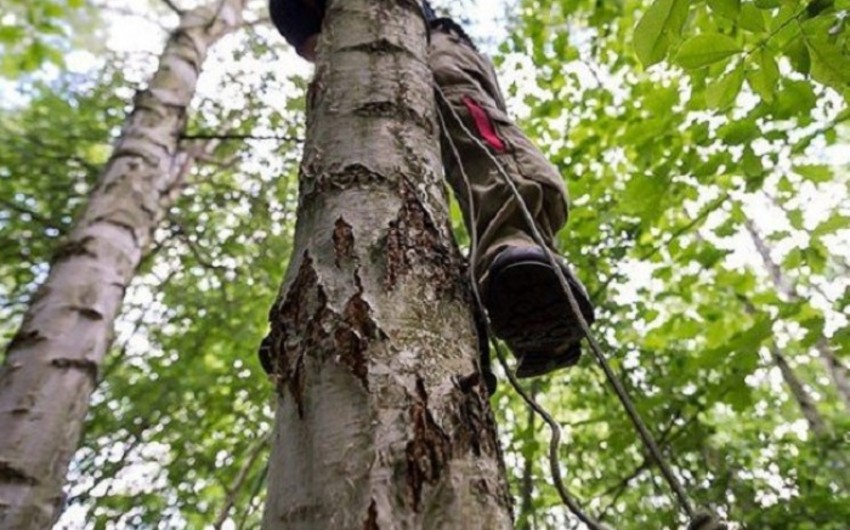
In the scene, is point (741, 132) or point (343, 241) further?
point (741, 132)

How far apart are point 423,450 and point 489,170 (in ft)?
3.46

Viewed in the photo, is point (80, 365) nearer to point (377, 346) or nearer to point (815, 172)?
point (377, 346)

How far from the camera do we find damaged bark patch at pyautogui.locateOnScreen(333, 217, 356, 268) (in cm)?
98

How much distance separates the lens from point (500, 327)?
4.73 ft

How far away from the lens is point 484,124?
6.00 ft

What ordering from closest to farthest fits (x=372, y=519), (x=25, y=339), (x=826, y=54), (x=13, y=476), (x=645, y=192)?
(x=372, y=519) → (x=826, y=54) → (x=13, y=476) → (x=25, y=339) → (x=645, y=192)

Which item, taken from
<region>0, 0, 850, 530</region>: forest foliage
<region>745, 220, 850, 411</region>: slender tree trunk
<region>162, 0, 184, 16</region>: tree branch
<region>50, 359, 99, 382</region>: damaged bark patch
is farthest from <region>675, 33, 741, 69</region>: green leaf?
<region>745, 220, 850, 411</region>: slender tree trunk

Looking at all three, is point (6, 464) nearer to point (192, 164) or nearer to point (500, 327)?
point (500, 327)

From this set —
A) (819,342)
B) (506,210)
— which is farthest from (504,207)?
(819,342)

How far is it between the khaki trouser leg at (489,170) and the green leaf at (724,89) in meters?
0.40

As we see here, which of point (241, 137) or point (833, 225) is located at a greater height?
point (241, 137)

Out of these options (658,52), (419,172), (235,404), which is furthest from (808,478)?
(235,404)

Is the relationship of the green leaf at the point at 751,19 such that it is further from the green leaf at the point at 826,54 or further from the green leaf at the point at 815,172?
the green leaf at the point at 815,172

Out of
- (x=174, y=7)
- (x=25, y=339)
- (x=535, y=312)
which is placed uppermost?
(x=174, y=7)
